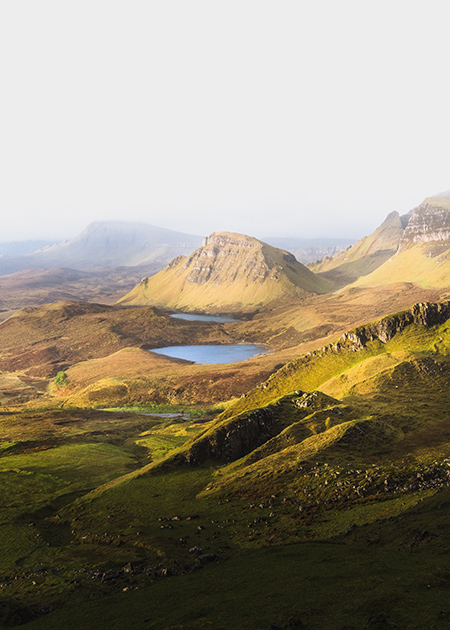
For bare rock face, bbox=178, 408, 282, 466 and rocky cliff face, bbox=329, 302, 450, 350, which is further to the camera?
rocky cliff face, bbox=329, 302, 450, 350

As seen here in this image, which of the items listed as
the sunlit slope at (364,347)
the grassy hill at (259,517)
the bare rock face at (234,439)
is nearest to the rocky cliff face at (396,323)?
the sunlit slope at (364,347)

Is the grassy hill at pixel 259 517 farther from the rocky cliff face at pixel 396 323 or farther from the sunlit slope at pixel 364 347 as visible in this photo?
the rocky cliff face at pixel 396 323

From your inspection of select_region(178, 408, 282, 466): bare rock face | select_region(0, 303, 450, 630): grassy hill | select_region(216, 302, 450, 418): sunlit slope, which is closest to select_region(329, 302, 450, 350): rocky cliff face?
select_region(216, 302, 450, 418): sunlit slope

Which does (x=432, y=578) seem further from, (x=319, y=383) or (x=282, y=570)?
(x=319, y=383)

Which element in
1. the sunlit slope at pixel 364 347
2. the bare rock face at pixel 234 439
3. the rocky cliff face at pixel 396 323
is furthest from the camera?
the rocky cliff face at pixel 396 323

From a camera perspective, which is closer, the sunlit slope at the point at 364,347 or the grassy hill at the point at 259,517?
the grassy hill at the point at 259,517

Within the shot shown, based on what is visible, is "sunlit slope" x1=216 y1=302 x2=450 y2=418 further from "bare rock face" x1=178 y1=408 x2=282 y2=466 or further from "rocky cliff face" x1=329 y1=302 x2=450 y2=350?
"bare rock face" x1=178 y1=408 x2=282 y2=466

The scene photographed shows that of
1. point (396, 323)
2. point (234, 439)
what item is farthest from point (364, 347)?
point (234, 439)

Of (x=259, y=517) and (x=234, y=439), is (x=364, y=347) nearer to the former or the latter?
(x=234, y=439)

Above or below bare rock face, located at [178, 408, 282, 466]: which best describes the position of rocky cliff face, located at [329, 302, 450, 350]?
above

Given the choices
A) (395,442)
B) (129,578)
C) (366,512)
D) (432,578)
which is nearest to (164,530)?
(129,578)

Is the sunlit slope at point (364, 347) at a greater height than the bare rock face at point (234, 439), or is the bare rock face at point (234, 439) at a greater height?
the sunlit slope at point (364, 347)
